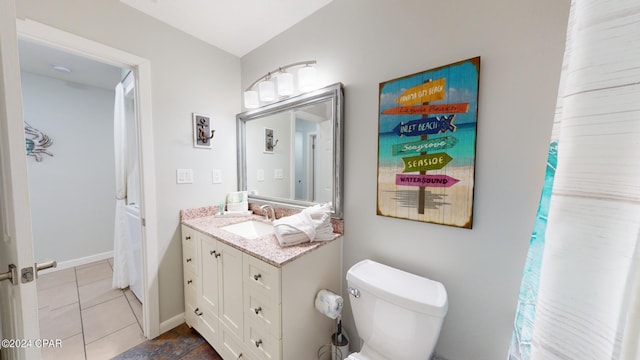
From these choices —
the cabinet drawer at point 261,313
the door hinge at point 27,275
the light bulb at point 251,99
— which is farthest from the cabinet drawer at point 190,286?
the light bulb at point 251,99

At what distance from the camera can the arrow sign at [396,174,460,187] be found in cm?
102

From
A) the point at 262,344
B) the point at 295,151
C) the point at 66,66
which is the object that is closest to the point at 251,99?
the point at 295,151

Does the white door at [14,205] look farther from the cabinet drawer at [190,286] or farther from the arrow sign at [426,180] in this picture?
the arrow sign at [426,180]

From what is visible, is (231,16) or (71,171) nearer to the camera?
(231,16)

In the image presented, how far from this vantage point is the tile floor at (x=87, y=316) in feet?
5.02

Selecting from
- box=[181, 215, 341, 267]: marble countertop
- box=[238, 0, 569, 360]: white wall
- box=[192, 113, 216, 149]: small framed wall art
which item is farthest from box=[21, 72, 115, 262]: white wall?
box=[238, 0, 569, 360]: white wall

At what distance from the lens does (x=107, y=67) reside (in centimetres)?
227

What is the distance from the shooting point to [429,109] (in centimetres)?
106

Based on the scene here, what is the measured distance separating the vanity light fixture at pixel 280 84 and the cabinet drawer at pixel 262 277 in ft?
3.89

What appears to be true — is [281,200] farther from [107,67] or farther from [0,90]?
[107,67]

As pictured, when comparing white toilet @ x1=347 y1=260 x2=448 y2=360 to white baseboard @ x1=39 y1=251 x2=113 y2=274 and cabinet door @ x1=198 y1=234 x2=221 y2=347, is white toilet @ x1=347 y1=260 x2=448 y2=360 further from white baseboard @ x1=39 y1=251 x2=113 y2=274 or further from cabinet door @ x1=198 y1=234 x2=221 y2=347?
white baseboard @ x1=39 y1=251 x2=113 y2=274

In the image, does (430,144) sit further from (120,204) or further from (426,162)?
(120,204)

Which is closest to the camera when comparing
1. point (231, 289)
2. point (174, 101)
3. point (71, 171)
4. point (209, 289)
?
point (231, 289)

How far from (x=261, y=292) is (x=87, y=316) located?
198 cm
